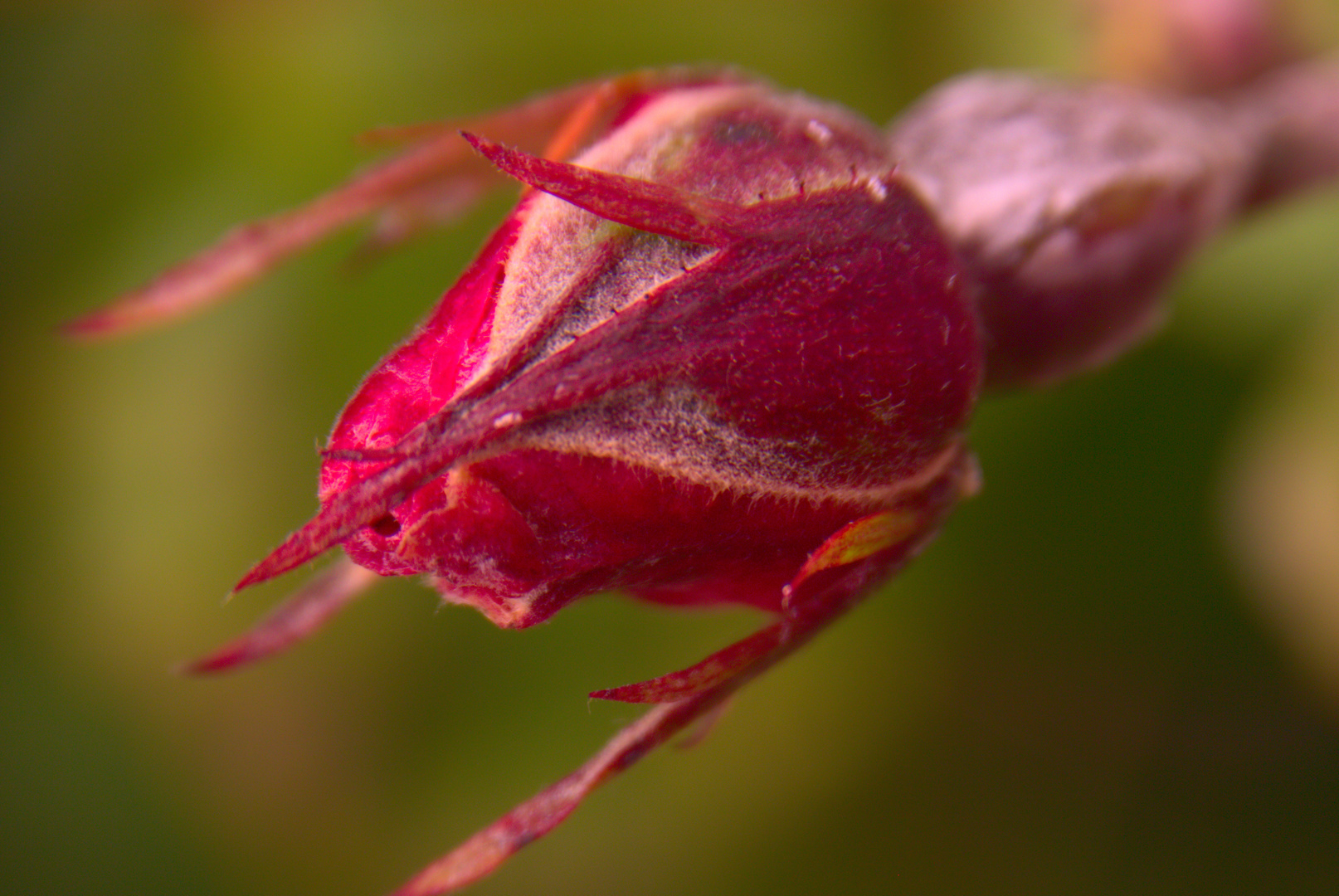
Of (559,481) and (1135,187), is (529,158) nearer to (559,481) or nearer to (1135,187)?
(559,481)

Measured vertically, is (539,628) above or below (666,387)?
below

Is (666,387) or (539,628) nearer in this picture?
(666,387)

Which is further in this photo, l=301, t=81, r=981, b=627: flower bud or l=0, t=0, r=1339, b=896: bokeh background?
l=0, t=0, r=1339, b=896: bokeh background

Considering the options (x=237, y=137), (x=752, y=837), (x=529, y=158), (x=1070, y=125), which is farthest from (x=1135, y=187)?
(x=237, y=137)

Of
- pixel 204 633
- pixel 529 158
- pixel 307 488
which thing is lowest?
pixel 204 633

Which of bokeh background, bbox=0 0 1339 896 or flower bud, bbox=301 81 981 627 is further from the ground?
flower bud, bbox=301 81 981 627
